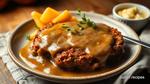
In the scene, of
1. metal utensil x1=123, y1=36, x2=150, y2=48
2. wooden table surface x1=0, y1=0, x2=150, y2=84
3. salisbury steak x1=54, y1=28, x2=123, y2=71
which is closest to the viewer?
salisbury steak x1=54, y1=28, x2=123, y2=71

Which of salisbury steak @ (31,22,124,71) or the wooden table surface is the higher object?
salisbury steak @ (31,22,124,71)

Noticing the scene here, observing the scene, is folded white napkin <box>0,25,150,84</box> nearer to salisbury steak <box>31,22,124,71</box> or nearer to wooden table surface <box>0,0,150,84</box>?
salisbury steak <box>31,22,124,71</box>

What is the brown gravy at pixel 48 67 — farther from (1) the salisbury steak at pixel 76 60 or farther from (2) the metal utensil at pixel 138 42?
(2) the metal utensil at pixel 138 42

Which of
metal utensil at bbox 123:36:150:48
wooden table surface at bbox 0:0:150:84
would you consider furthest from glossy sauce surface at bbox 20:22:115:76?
wooden table surface at bbox 0:0:150:84

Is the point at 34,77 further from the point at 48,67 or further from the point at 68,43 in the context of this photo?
the point at 68,43

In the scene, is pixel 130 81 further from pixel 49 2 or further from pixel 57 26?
pixel 49 2

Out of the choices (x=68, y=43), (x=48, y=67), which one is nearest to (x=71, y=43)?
(x=68, y=43)

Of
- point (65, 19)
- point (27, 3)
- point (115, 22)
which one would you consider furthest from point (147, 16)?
point (27, 3)

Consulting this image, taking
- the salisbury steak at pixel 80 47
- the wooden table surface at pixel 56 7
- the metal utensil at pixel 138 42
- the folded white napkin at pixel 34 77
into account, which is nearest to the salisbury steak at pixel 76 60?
the salisbury steak at pixel 80 47
